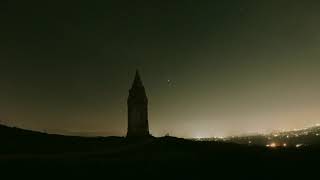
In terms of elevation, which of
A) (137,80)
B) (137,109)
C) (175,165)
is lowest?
(175,165)

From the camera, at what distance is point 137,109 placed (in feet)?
180

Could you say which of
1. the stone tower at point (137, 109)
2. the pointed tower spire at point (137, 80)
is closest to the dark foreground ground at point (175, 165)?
the stone tower at point (137, 109)

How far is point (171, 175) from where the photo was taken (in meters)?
21.1

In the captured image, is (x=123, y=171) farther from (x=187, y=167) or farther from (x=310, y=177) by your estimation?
(x=310, y=177)

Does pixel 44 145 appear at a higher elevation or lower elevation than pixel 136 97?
lower

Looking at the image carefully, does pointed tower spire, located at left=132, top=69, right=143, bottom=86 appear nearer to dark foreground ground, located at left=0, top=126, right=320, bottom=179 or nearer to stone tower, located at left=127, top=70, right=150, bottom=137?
stone tower, located at left=127, top=70, right=150, bottom=137

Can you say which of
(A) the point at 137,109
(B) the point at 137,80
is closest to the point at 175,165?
(A) the point at 137,109

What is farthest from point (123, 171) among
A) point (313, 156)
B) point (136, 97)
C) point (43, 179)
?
point (136, 97)

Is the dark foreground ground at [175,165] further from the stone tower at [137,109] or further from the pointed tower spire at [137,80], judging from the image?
the pointed tower spire at [137,80]

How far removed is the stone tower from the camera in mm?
53781

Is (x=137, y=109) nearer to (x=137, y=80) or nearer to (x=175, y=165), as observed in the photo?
(x=137, y=80)

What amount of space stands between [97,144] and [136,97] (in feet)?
67.7

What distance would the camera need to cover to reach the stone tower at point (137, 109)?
176 ft

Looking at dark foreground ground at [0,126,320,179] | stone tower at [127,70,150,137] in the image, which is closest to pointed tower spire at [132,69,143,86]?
stone tower at [127,70,150,137]
